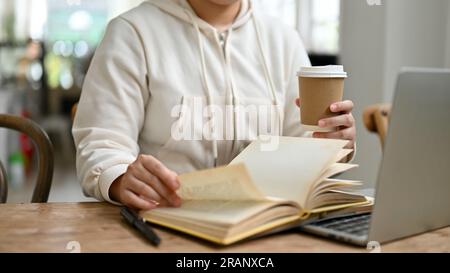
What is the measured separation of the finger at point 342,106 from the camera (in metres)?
0.81

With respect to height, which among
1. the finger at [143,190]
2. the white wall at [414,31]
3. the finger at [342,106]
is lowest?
the finger at [143,190]

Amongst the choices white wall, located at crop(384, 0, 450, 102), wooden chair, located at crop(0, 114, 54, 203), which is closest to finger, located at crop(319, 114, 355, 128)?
white wall, located at crop(384, 0, 450, 102)

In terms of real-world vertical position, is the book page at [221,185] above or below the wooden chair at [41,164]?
above

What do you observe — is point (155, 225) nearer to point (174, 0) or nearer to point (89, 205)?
point (89, 205)

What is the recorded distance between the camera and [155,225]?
694mm

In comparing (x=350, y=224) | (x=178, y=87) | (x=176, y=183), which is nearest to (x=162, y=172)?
(x=176, y=183)

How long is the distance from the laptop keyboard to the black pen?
185 mm

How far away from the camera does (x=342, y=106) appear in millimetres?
815

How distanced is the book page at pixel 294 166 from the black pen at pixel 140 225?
12cm

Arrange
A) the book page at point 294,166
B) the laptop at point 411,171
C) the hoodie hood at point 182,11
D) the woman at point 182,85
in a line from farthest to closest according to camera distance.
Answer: the hoodie hood at point 182,11 → the woman at point 182,85 → the book page at point 294,166 → the laptop at point 411,171

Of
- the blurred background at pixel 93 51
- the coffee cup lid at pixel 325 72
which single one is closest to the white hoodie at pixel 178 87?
the blurred background at pixel 93 51

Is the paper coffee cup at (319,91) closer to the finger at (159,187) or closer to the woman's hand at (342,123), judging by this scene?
the woman's hand at (342,123)
